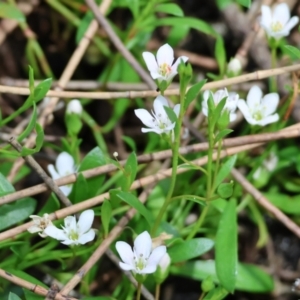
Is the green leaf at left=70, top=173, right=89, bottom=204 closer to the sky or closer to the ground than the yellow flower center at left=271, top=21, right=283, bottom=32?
closer to the ground

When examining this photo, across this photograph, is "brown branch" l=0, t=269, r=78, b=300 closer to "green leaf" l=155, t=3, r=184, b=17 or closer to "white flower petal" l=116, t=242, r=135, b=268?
"white flower petal" l=116, t=242, r=135, b=268

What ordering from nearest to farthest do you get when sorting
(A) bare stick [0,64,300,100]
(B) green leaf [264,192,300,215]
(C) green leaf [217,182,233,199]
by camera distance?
1. (C) green leaf [217,182,233,199]
2. (A) bare stick [0,64,300,100]
3. (B) green leaf [264,192,300,215]

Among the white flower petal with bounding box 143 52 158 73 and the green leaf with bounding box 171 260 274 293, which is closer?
the white flower petal with bounding box 143 52 158 73

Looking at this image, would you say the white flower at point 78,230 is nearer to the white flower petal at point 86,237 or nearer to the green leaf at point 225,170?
the white flower petal at point 86,237

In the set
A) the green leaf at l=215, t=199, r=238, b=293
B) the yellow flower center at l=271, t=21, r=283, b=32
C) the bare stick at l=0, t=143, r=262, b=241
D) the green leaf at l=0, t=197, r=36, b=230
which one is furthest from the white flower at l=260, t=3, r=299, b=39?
the green leaf at l=0, t=197, r=36, b=230

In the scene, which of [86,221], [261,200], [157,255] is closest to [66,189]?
[86,221]

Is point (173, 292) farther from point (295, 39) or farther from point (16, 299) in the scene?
point (295, 39)

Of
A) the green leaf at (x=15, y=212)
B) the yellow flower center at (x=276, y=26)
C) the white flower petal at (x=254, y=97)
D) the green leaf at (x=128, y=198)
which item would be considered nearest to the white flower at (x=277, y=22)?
the yellow flower center at (x=276, y=26)
